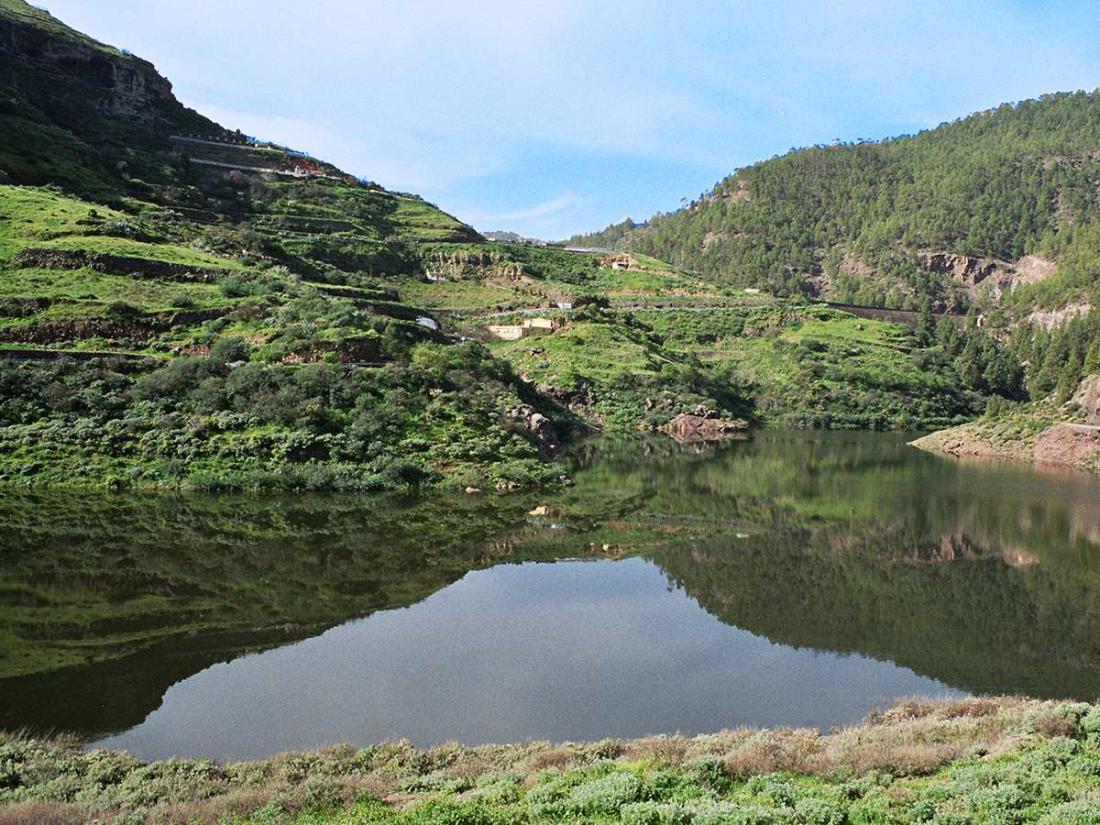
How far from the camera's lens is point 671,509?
41688 millimetres

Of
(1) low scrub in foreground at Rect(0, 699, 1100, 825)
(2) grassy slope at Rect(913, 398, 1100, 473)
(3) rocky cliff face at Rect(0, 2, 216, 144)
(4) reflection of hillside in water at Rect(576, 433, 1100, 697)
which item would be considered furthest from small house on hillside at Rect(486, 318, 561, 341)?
(1) low scrub in foreground at Rect(0, 699, 1100, 825)

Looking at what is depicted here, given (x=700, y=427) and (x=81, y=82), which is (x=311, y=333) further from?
(x=81, y=82)

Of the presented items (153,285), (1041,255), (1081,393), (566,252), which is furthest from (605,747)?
(1041,255)

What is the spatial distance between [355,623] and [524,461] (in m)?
24.8

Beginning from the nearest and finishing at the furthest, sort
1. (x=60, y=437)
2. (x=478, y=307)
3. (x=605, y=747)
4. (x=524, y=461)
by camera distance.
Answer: (x=605, y=747) → (x=60, y=437) → (x=524, y=461) → (x=478, y=307)

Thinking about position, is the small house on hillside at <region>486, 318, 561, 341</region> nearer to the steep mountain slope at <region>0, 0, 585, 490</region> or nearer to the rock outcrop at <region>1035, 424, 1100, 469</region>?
the steep mountain slope at <region>0, 0, 585, 490</region>

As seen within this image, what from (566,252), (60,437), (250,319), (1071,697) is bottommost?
(1071,697)

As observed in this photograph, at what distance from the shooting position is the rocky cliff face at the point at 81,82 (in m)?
101

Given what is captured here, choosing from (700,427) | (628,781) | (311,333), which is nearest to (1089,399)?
Result: (700,427)

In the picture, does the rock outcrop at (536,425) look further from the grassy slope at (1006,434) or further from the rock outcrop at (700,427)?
the grassy slope at (1006,434)

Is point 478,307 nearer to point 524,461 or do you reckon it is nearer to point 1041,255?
point 524,461

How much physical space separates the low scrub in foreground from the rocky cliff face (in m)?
106

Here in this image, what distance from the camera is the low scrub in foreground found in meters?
11.4

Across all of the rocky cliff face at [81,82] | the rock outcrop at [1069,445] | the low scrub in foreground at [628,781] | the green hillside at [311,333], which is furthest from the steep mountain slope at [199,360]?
the rock outcrop at [1069,445]
